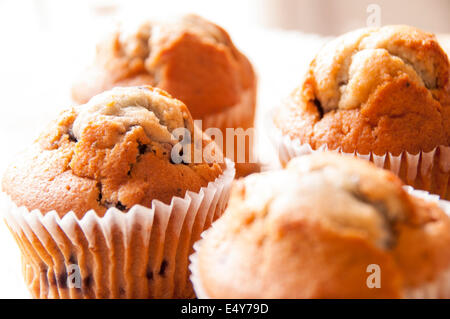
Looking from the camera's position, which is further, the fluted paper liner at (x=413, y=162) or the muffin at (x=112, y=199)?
the fluted paper liner at (x=413, y=162)

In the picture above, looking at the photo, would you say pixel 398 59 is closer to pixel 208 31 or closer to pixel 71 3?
pixel 208 31

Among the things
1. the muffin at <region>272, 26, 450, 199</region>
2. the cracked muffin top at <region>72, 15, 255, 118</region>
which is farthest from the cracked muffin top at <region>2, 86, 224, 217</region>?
the cracked muffin top at <region>72, 15, 255, 118</region>

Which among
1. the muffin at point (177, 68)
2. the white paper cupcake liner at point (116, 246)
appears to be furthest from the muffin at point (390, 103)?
the muffin at point (177, 68)

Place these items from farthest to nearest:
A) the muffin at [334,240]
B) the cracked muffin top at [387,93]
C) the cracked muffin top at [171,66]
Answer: the cracked muffin top at [171,66], the cracked muffin top at [387,93], the muffin at [334,240]

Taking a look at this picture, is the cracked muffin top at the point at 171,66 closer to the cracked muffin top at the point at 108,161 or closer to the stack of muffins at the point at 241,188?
the stack of muffins at the point at 241,188

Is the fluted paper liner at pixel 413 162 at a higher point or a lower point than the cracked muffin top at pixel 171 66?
lower

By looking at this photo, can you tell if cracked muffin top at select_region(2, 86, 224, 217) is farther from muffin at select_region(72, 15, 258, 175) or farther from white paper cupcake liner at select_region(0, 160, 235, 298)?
muffin at select_region(72, 15, 258, 175)

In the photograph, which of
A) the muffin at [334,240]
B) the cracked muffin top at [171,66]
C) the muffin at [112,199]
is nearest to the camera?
the muffin at [334,240]
